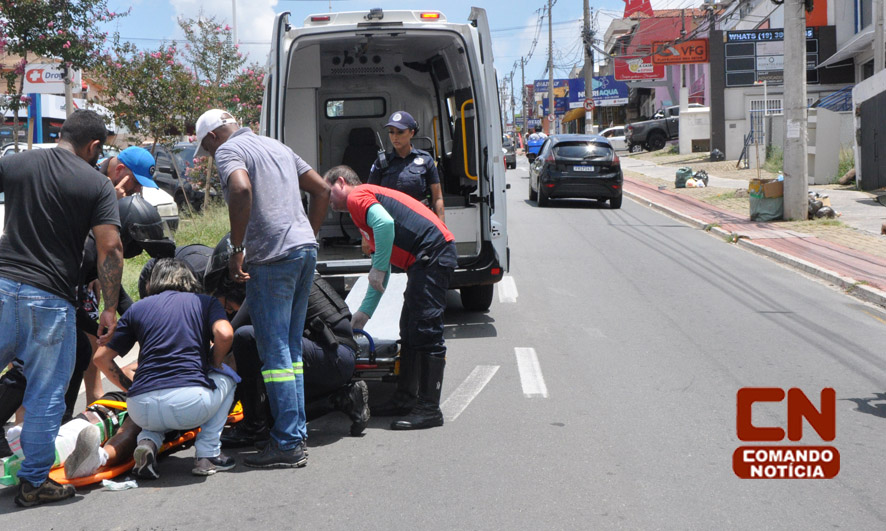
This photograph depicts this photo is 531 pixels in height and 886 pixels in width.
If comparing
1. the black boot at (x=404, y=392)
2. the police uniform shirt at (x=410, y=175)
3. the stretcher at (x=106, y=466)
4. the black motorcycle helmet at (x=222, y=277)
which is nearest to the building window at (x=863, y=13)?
the police uniform shirt at (x=410, y=175)

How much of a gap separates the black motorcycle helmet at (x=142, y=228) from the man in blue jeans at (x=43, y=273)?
1.09 meters

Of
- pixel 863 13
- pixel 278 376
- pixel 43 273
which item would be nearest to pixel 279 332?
pixel 278 376

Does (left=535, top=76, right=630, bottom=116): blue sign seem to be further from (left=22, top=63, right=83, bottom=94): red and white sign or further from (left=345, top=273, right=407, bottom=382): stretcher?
(left=345, top=273, right=407, bottom=382): stretcher

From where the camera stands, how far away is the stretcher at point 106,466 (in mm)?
4680

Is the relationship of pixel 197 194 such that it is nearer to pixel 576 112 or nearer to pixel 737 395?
pixel 737 395

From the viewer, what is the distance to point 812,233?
15.4m

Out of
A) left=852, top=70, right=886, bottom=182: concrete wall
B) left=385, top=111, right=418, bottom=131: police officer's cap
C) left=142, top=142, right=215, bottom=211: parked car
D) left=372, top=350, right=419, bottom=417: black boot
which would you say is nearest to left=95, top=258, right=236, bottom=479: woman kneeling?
left=372, top=350, right=419, bottom=417: black boot

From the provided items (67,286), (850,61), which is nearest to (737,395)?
(67,286)

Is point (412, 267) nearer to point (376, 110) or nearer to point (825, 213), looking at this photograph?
point (376, 110)

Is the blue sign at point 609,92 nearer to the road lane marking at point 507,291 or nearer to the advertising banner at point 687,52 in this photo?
the advertising banner at point 687,52

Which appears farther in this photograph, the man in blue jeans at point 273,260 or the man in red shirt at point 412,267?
the man in red shirt at point 412,267

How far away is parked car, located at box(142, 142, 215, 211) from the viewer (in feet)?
59.5

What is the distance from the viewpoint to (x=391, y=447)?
213 inches

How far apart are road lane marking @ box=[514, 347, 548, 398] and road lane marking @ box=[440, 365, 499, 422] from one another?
0.23 m
